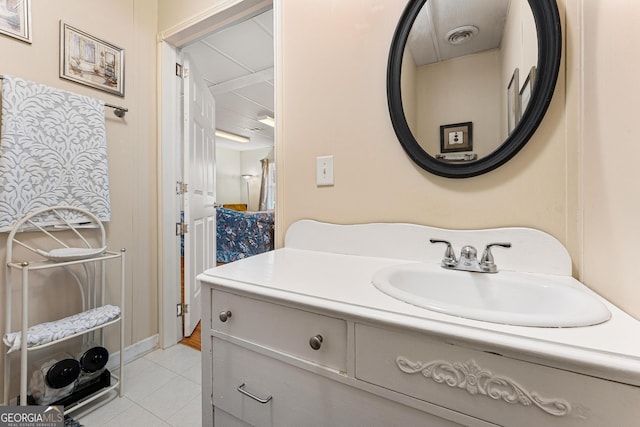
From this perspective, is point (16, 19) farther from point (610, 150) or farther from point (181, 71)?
point (610, 150)

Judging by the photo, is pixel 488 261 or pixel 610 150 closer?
pixel 610 150

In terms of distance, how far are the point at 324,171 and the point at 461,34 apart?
689 mm

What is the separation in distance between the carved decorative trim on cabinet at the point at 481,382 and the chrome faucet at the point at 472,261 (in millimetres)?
364

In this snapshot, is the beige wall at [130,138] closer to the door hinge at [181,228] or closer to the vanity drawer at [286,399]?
the door hinge at [181,228]

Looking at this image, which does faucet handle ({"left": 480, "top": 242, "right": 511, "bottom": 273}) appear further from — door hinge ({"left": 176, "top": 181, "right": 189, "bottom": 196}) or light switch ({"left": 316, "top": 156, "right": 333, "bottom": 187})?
door hinge ({"left": 176, "top": 181, "right": 189, "bottom": 196})

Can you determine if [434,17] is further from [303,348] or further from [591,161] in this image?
[303,348]

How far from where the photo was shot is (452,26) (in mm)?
924

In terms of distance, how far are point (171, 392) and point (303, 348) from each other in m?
1.25

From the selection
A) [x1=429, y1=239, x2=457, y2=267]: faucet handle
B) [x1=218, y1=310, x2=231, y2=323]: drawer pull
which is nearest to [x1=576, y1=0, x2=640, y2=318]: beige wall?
[x1=429, y1=239, x2=457, y2=267]: faucet handle

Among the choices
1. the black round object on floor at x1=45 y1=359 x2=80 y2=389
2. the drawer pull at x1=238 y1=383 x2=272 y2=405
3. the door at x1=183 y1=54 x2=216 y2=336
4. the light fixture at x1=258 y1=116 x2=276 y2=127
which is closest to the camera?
the drawer pull at x1=238 y1=383 x2=272 y2=405

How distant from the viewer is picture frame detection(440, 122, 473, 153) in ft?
2.99

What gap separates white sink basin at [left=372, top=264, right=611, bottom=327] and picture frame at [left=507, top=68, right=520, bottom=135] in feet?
1.54

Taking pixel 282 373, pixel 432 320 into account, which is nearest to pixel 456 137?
pixel 432 320

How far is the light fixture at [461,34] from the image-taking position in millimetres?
892
